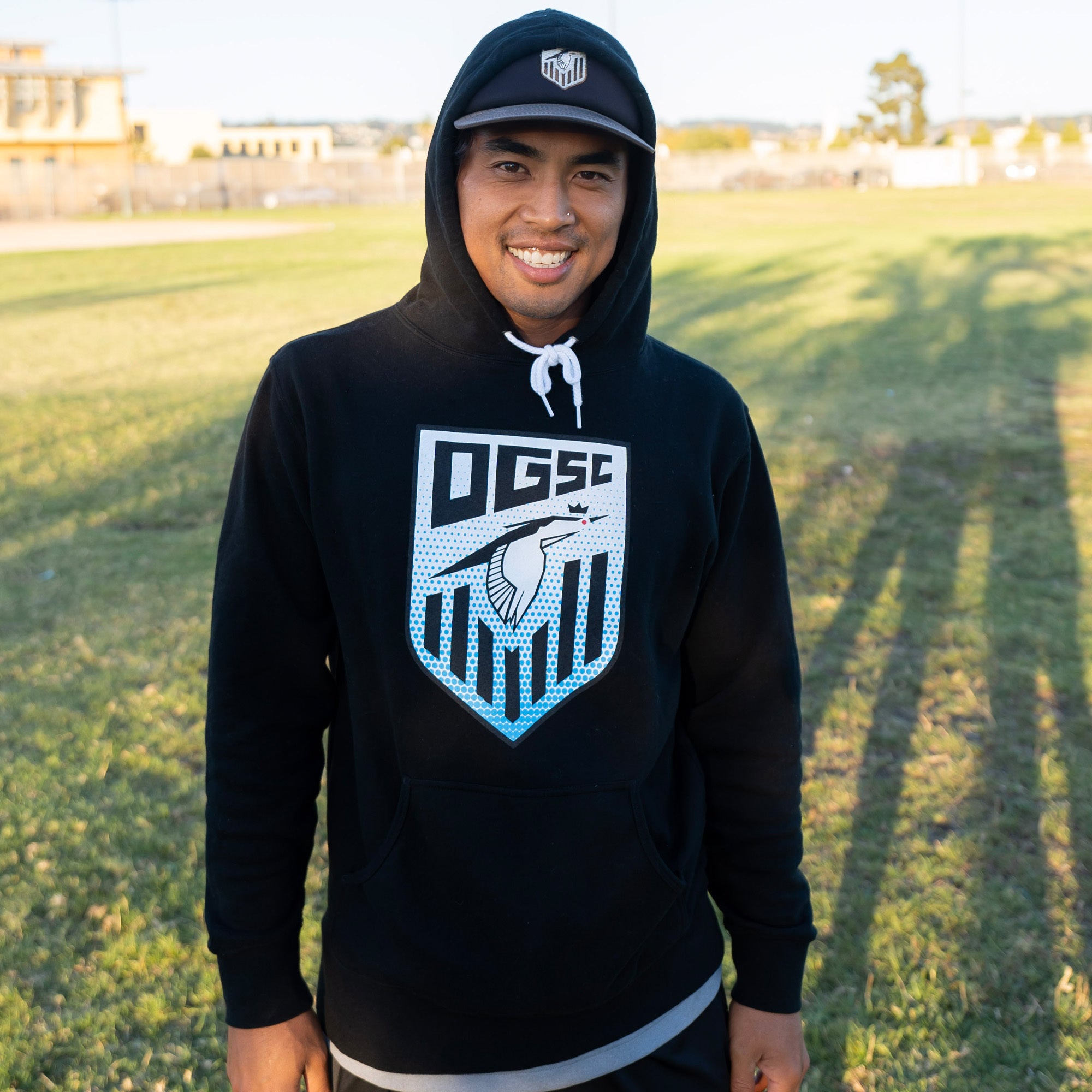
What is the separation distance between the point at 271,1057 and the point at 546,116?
1321 mm

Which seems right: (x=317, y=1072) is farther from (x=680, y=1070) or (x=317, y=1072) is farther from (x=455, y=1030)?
(x=680, y=1070)

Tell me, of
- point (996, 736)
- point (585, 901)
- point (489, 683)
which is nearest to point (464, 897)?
point (585, 901)

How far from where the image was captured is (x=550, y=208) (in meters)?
1.58

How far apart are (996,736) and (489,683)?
3.18 m

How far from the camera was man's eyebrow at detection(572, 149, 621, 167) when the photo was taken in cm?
160

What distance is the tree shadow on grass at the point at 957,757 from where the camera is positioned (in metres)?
2.85

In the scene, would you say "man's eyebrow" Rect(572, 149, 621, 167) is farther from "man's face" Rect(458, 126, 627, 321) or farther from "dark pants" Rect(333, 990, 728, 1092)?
"dark pants" Rect(333, 990, 728, 1092)

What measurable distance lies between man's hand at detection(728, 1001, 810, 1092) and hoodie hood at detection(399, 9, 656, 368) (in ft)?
3.32

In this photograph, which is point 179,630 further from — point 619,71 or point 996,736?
point 619,71

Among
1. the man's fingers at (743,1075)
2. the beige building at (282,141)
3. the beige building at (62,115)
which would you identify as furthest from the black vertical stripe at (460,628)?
the beige building at (282,141)

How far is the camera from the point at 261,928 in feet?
5.31

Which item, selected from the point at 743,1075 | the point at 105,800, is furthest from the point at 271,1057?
the point at 105,800

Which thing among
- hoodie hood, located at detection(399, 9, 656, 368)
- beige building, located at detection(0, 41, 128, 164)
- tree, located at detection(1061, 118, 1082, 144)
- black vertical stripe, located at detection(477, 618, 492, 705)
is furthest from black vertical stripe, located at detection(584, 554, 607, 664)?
tree, located at detection(1061, 118, 1082, 144)

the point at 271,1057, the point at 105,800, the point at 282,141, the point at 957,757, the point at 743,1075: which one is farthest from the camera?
the point at 282,141
